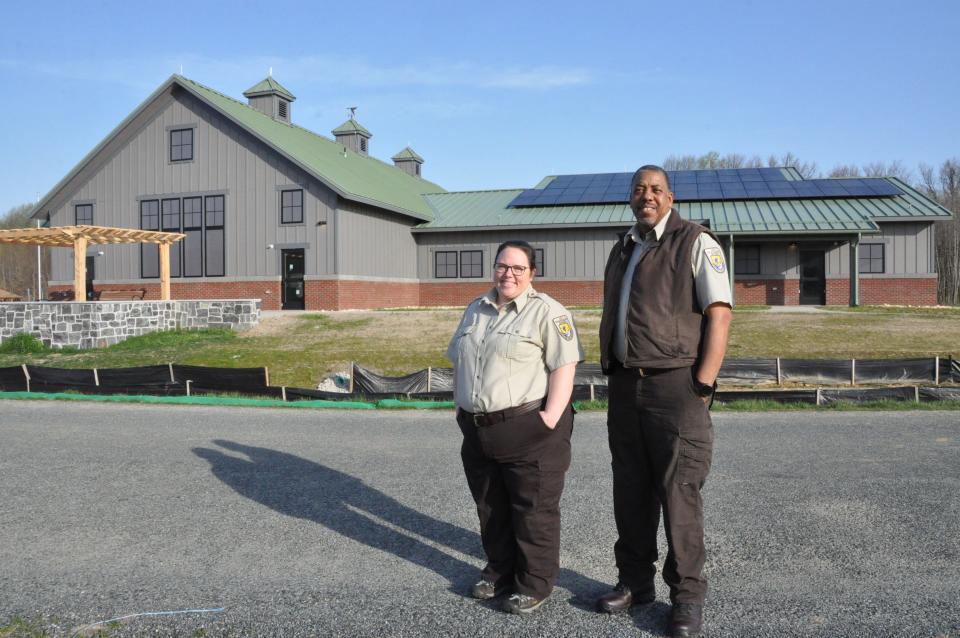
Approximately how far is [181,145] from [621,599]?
28.0m

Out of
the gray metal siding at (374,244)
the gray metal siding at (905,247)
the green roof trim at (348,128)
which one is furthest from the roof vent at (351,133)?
the gray metal siding at (905,247)

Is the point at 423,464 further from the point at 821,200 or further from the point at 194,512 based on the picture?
the point at 821,200

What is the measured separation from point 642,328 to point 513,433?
0.81 meters

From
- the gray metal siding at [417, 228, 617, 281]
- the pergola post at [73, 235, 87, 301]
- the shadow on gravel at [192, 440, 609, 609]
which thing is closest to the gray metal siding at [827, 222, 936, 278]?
the gray metal siding at [417, 228, 617, 281]

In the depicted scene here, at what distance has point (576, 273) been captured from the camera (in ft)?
94.2

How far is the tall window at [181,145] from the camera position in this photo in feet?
90.8

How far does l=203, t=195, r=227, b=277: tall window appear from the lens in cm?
2736

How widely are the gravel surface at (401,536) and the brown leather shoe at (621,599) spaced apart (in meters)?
0.06

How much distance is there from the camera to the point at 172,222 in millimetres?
28078

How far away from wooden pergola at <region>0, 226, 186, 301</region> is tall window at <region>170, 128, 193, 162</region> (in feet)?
17.1

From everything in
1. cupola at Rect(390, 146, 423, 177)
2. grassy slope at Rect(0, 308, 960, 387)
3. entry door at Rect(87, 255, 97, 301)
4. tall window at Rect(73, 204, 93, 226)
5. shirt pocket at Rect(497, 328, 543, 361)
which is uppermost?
cupola at Rect(390, 146, 423, 177)

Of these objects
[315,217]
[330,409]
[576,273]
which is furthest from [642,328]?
[576,273]

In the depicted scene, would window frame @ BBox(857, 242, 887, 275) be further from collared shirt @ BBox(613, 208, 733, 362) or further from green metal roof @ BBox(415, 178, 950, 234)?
collared shirt @ BBox(613, 208, 733, 362)

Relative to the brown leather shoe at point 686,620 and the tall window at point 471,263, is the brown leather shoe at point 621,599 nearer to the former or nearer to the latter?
the brown leather shoe at point 686,620
